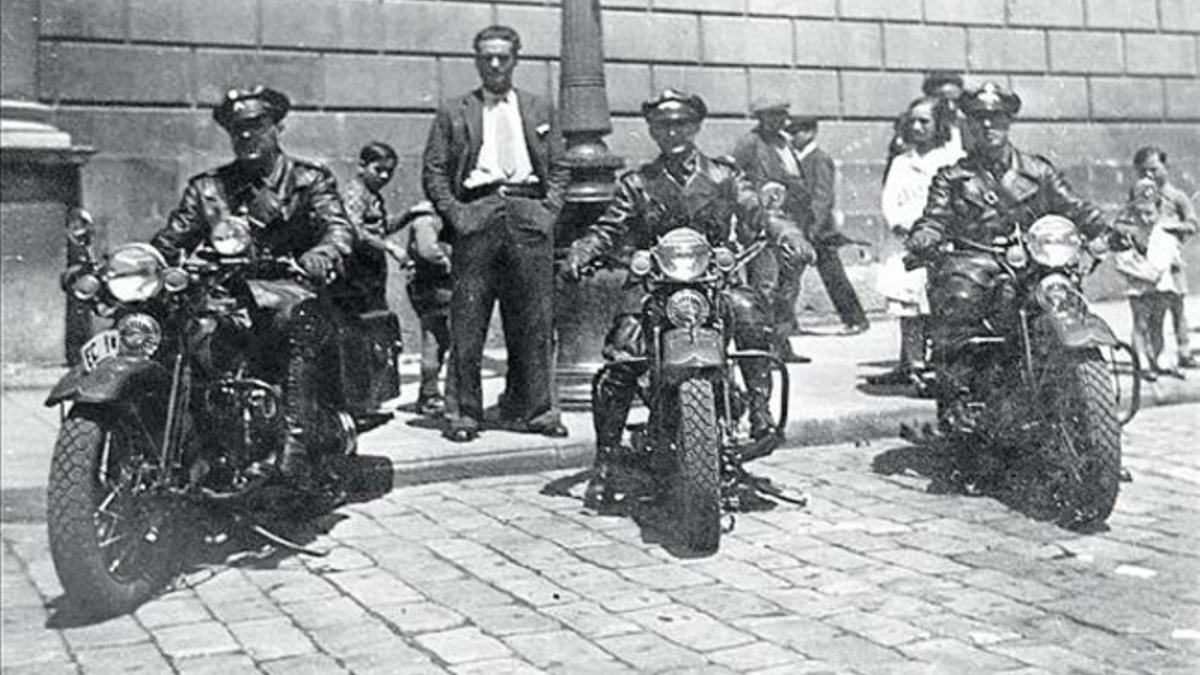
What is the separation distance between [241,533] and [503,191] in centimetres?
270

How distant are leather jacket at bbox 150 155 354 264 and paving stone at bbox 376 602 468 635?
164cm

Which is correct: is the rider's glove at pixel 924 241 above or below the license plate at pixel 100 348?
above

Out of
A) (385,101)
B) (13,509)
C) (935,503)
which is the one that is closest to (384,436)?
(13,509)

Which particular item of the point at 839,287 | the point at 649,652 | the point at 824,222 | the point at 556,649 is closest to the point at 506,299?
the point at 556,649

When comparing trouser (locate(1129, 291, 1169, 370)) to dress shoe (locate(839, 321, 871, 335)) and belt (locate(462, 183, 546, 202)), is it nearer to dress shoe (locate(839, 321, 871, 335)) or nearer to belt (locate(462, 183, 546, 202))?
dress shoe (locate(839, 321, 871, 335))

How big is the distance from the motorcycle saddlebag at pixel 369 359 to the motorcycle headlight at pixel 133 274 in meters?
1.25

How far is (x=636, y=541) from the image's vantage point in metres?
6.12

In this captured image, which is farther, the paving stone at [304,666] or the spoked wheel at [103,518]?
the spoked wheel at [103,518]

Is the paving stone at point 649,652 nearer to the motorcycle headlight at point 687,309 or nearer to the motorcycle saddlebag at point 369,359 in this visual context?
the motorcycle headlight at point 687,309

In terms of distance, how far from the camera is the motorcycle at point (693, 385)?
5789 millimetres

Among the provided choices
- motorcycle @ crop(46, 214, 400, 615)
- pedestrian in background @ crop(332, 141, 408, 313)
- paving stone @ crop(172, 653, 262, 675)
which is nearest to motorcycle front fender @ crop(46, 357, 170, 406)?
motorcycle @ crop(46, 214, 400, 615)

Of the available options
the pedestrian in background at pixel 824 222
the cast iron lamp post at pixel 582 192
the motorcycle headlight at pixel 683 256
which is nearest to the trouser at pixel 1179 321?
the pedestrian in background at pixel 824 222

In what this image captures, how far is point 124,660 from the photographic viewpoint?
4.62 metres

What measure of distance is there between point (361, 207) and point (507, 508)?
2605mm
